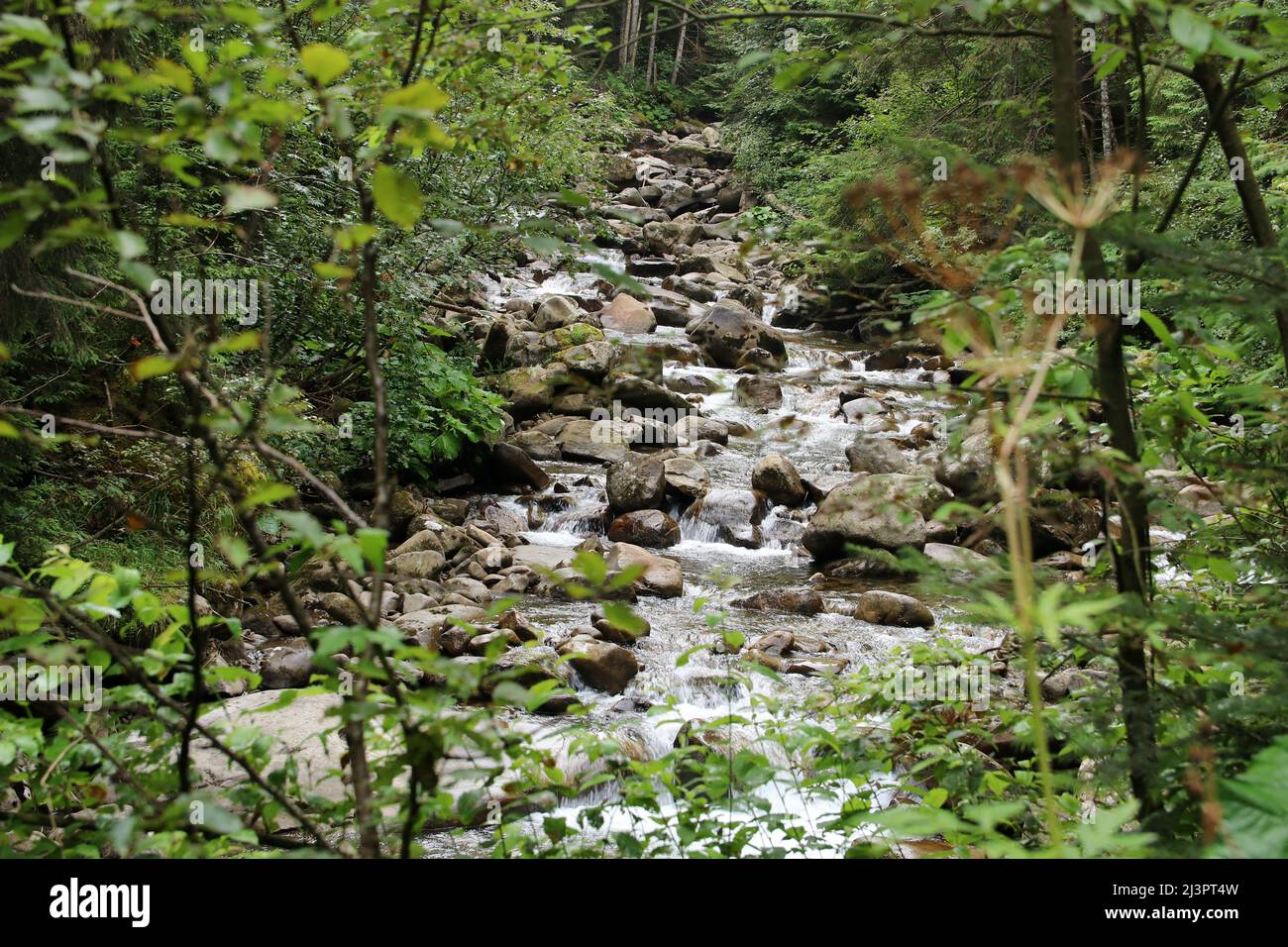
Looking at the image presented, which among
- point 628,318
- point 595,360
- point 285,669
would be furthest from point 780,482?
point 628,318

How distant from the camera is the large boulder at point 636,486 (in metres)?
10.6

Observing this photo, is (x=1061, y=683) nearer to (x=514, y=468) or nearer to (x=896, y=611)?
(x=896, y=611)

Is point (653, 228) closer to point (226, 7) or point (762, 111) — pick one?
point (762, 111)

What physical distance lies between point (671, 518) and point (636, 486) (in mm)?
605

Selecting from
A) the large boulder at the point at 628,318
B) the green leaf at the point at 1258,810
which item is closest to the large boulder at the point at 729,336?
the large boulder at the point at 628,318

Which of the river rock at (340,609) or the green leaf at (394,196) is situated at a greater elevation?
the green leaf at (394,196)

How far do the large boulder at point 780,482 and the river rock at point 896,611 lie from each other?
3.16 m

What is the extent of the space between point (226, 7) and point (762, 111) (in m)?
29.6

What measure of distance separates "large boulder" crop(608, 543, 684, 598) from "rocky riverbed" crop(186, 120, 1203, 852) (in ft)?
0.10

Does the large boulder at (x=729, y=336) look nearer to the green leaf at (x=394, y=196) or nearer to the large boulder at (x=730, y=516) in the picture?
the large boulder at (x=730, y=516)

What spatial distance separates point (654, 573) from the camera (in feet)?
28.3

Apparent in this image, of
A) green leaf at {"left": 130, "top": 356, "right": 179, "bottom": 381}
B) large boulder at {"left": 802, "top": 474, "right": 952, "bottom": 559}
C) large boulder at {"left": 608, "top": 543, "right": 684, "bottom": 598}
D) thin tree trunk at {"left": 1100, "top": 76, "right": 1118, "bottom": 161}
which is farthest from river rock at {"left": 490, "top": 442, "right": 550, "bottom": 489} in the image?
green leaf at {"left": 130, "top": 356, "right": 179, "bottom": 381}

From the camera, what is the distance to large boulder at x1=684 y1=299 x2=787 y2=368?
A: 16406 mm
